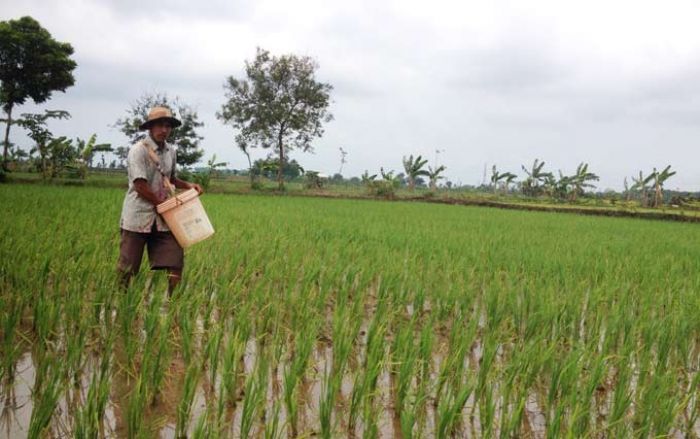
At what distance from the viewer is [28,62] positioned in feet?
61.5

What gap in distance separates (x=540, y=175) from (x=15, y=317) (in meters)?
33.7

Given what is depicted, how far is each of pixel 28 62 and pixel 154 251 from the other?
20364 mm

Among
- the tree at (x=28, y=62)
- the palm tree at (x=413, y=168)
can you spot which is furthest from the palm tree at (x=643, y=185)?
the tree at (x=28, y=62)

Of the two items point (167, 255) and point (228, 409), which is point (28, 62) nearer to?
point (167, 255)

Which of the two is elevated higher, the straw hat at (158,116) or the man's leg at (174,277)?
the straw hat at (158,116)

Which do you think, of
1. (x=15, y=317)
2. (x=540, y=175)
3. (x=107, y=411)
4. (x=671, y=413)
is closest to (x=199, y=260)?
(x=15, y=317)

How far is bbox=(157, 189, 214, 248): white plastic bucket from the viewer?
299 cm

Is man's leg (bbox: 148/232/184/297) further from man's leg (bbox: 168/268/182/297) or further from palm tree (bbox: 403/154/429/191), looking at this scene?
palm tree (bbox: 403/154/429/191)

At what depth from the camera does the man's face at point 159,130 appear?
3.04 m

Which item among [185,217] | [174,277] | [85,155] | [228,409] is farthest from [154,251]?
[85,155]

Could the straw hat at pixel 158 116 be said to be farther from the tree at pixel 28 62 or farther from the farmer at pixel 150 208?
the tree at pixel 28 62

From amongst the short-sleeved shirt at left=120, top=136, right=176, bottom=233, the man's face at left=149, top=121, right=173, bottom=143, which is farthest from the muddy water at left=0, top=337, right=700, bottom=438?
the man's face at left=149, top=121, right=173, bottom=143

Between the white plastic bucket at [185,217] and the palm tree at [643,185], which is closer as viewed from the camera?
the white plastic bucket at [185,217]

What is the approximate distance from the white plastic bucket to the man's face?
0.41 m
